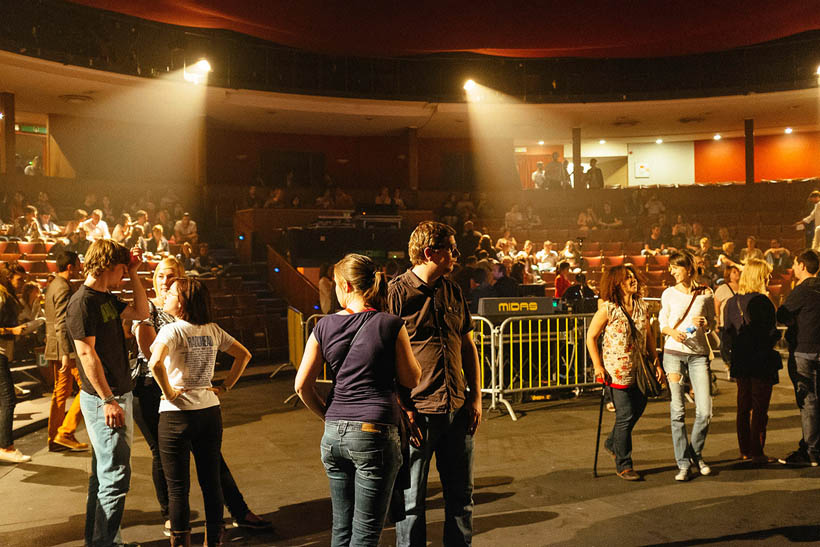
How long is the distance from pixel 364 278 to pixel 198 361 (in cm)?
121

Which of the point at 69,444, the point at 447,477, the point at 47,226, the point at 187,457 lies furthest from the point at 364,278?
the point at 47,226

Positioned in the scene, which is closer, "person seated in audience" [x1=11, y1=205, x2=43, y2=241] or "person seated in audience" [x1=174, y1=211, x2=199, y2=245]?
"person seated in audience" [x1=11, y1=205, x2=43, y2=241]

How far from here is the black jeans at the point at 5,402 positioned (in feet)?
21.0

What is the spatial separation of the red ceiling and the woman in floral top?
1974mm

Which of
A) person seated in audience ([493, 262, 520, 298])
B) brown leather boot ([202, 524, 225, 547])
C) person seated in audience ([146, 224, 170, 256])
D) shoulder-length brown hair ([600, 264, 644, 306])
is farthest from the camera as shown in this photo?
person seated in audience ([146, 224, 170, 256])

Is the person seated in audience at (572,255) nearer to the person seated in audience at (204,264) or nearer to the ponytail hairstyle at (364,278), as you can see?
the person seated in audience at (204,264)

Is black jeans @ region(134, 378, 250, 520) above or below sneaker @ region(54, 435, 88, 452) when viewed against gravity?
above

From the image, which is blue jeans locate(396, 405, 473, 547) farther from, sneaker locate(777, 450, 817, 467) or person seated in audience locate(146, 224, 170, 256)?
person seated in audience locate(146, 224, 170, 256)

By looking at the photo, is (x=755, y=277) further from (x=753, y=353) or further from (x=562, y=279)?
(x=562, y=279)

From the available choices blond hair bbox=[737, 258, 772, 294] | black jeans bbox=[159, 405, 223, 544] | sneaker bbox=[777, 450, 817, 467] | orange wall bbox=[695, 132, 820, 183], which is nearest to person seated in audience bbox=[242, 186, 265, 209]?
blond hair bbox=[737, 258, 772, 294]

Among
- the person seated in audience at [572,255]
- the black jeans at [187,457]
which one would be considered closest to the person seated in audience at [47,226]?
the person seated in audience at [572,255]

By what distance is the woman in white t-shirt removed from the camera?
11.9 ft

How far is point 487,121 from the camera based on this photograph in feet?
78.6

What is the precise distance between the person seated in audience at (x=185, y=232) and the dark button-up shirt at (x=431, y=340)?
45.5 feet
